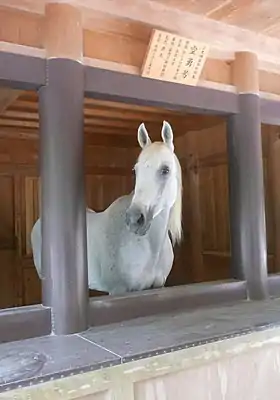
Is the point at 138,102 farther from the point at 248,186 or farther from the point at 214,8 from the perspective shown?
the point at 248,186

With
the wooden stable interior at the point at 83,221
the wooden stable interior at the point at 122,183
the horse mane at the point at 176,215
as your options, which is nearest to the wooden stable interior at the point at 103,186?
the wooden stable interior at the point at 122,183

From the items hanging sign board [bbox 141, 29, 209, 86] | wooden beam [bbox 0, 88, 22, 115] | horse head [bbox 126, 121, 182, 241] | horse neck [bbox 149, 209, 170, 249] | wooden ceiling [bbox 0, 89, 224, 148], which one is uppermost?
wooden ceiling [bbox 0, 89, 224, 148]

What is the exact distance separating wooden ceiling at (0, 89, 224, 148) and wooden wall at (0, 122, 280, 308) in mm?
164

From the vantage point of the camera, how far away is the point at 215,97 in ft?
7.27

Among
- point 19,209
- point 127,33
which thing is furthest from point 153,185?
point 19,209

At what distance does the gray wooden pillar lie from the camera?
2266 millimetres

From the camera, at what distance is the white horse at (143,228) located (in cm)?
201

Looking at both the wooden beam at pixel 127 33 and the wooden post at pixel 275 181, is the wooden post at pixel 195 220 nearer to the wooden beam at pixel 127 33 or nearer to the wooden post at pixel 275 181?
the wooden post at pixel 275 181

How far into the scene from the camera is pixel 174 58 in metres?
2.04

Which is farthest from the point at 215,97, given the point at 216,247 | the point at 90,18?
the point at 216,247

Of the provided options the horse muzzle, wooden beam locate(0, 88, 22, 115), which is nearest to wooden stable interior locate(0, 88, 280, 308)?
wooden beam locate(0, 88, 22, 115)

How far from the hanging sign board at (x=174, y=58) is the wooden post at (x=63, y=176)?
0.39m

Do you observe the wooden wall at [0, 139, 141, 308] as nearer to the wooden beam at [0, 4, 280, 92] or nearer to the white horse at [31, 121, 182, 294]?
the white horse at [31, 121, 182, 294]

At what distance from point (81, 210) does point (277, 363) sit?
3.47 feet
